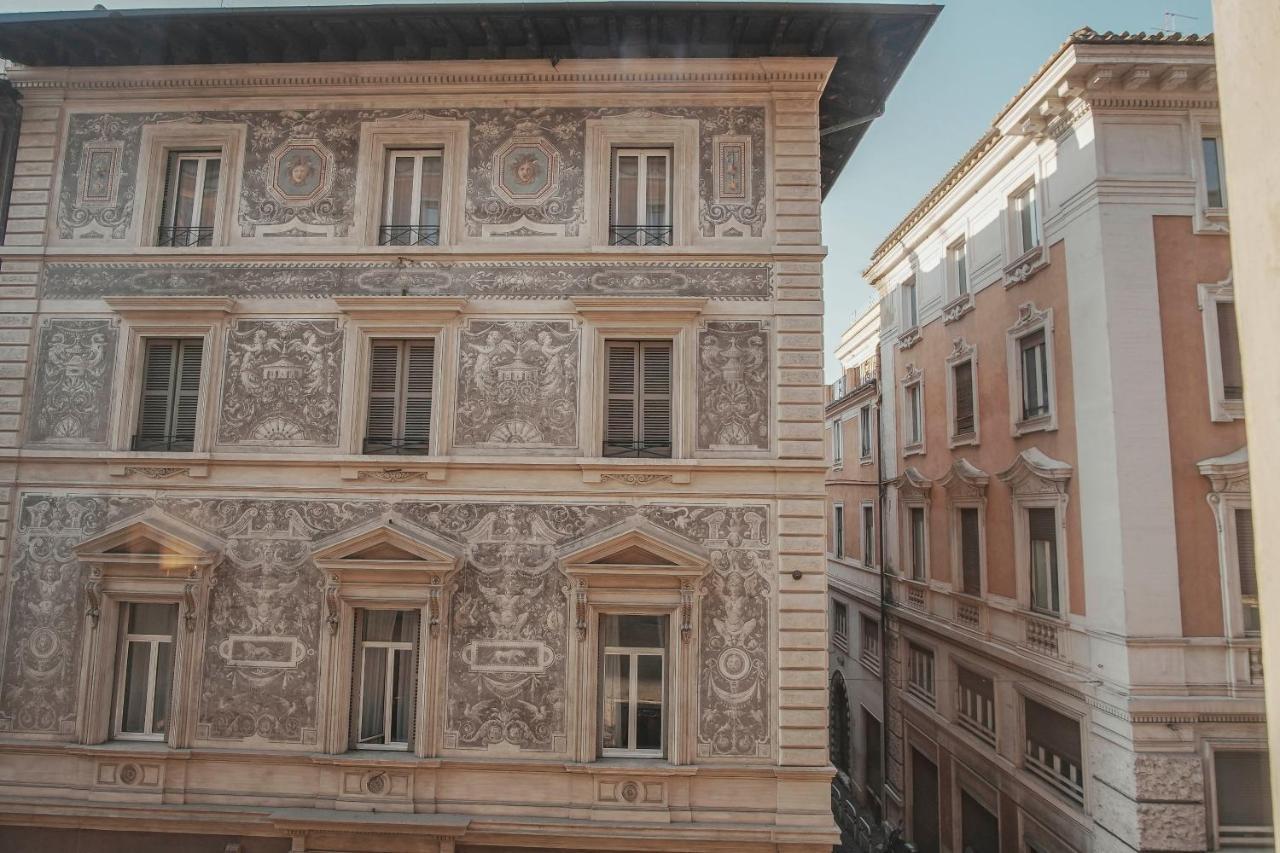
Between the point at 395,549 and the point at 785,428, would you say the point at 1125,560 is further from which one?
the point at 395,549

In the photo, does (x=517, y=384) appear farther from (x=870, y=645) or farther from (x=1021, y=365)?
(x=870, y=645)

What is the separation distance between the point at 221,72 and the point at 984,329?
15.0m

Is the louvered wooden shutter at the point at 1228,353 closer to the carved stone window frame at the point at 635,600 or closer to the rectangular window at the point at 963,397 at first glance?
the rectangular window at the point at 963,397

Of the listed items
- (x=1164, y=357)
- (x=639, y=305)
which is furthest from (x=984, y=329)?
(x=639, y=305)

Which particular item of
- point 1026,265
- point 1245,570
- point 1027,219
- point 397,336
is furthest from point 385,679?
point 1027,219

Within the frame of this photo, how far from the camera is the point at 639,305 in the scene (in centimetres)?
1080

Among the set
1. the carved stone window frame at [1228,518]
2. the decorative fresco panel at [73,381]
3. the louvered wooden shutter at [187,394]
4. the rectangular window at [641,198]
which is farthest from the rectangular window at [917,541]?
the decorative fresco panel at [73,381]

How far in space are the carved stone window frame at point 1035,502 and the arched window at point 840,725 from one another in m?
11.9

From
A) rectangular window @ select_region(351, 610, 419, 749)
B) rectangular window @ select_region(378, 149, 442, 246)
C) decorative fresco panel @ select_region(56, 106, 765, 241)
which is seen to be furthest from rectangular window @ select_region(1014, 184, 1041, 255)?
rectangular window @ select_region(351, 610, 419, 749)

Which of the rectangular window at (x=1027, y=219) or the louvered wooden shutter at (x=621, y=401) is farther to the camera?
the rectangular window at (x=1027, y=219)

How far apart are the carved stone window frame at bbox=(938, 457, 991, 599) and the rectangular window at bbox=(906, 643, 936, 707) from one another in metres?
2.70

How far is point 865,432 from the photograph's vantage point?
24.1 metres

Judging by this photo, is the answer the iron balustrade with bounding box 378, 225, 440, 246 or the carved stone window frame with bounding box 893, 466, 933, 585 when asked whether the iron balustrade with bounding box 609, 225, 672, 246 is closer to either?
the iron balustrade with bounding box 378, 225, 440, 246

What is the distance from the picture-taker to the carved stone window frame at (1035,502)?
12.8m
